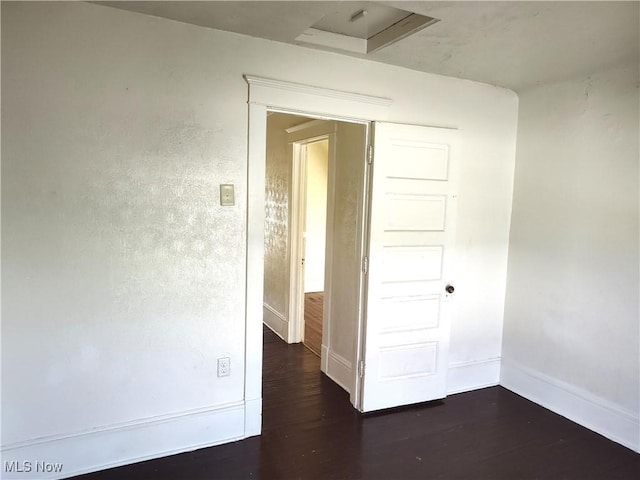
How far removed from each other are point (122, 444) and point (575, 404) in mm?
2981

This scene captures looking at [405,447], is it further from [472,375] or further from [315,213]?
[315,213]

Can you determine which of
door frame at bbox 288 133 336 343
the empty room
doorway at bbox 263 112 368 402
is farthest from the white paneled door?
door frame at bbox 288 133 336 343

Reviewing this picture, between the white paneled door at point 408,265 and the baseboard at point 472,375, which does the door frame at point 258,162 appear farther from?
the baseboard at point 472,375

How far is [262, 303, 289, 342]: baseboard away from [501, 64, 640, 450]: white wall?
6.97ft

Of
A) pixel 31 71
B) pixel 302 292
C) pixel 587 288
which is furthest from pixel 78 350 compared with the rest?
pixel 587 288

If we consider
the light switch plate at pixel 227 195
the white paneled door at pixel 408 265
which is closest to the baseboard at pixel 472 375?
the white paneled door at pixel 408 265

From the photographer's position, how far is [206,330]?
2.65 meters

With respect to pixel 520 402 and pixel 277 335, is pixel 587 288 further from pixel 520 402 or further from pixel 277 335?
pixel 277 335

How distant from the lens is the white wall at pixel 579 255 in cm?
287

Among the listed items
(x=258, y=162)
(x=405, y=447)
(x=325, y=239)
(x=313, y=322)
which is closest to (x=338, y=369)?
(x=405, y=447)

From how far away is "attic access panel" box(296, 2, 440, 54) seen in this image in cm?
232

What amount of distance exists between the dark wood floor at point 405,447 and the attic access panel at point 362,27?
242 cm

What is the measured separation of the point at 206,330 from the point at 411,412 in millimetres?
1614

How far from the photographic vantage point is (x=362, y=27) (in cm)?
260
